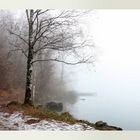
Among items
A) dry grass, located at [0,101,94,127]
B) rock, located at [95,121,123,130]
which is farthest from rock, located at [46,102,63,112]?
rock, located at [95,121,123,130]

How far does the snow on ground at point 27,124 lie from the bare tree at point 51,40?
12 centimetres

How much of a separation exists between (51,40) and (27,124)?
58 cm

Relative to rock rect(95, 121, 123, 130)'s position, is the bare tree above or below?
above

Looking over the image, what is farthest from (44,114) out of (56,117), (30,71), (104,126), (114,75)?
(114,75)

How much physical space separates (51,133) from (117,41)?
2.50ft

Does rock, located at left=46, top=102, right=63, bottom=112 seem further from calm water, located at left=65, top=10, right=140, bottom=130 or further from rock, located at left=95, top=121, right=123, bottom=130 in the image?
rock, located at left=95, top=121, right=123, bottom=130

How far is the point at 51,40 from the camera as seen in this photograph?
7.17 feet

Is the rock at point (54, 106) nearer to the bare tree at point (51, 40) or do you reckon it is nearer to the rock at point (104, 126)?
the bare tree at point (51, 40)

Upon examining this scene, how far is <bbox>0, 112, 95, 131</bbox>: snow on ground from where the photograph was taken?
7.00 feet

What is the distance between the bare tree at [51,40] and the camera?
2.15 metres

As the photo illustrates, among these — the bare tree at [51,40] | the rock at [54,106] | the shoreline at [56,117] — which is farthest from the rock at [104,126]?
the bare tree at [51,40]

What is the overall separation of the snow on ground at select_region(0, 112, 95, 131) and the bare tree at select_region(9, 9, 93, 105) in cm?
12

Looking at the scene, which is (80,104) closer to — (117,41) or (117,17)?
(117,41)

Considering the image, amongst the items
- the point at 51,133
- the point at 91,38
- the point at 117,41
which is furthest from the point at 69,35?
the point at 51,133
